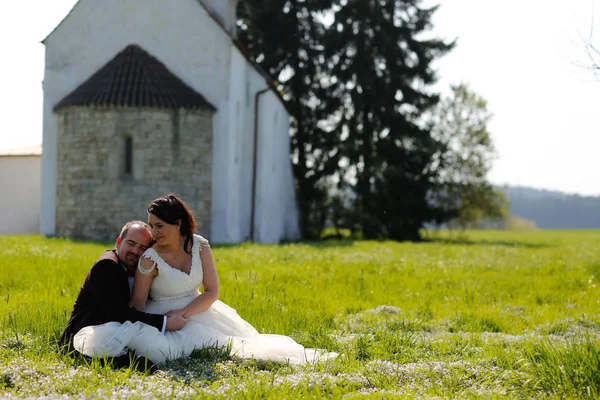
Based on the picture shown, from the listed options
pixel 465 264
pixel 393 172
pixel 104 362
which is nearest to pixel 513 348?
pixel 104 362

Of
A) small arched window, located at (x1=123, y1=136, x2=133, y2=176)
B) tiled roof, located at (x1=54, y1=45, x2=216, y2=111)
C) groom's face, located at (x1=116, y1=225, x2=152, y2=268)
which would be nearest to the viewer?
groom's face, located at (x1=116, y1=225, x2=152, y2=268)

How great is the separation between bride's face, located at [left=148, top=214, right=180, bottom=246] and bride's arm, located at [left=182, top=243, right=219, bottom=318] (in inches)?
16.8

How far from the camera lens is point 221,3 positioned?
24766 mm

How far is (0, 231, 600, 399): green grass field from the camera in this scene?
4.89 m

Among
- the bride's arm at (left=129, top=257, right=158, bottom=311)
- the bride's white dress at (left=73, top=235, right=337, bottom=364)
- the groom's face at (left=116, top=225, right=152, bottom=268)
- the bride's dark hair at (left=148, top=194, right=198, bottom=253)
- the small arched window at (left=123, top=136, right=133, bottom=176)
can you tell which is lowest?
the bride's white dress at (left=73, top=235, right=337, bottom=364)

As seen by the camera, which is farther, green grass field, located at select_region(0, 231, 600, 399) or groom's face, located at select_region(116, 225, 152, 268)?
groom's face, located at select_region(116, 225, 152, 268)

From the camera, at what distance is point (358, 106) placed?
29312 mm

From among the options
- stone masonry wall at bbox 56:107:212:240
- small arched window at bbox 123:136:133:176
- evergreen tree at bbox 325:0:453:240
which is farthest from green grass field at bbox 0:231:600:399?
evergreen tree at bbox 325:0:453:240

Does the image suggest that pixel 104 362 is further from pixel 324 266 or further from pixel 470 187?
pixel 470 187

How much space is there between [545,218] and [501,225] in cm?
9067

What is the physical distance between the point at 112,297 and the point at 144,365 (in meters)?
0.73

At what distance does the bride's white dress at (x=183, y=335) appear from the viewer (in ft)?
18.5

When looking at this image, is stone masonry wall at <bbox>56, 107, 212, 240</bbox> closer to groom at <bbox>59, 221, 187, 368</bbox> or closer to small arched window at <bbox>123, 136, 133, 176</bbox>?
small arched window at <bbox>123, 136, 133, 176</bbox>

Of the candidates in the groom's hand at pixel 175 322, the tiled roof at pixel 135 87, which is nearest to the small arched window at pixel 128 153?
the tiled roof at pixel 135 87
